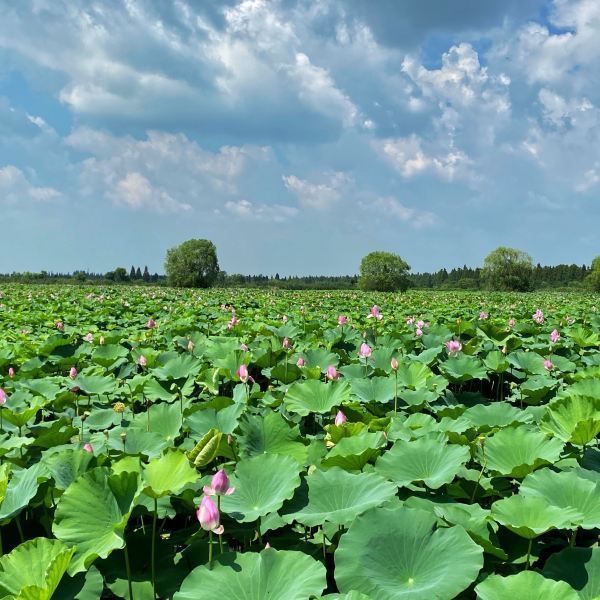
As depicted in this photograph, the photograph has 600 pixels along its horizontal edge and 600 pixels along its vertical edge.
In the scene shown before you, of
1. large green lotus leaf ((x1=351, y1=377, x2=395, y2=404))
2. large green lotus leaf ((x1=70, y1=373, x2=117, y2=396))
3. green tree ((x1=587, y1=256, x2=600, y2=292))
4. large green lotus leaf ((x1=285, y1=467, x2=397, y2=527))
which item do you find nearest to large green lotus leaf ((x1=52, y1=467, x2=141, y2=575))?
large green lotus leaf ((x1=285, y1=467, x2=397, y2=527))

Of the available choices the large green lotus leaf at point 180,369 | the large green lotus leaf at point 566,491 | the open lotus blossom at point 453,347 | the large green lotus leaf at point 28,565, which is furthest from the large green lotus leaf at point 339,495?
the open lotus blossom at point 453,347

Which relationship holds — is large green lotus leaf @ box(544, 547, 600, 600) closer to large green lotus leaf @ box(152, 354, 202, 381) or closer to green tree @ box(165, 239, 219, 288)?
large green lotus leaf @ box(152, 354, 202, 381)

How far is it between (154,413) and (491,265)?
2628 inches

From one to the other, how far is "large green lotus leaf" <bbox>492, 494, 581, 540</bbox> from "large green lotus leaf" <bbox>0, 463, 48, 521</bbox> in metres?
1.27

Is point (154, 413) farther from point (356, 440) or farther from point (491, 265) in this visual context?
point (491, 265)

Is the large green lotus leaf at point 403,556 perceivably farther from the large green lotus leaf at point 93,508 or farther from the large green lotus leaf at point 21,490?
the large green lotus leaf at point 21,490

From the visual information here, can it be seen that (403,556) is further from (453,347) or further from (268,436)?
(453,347)

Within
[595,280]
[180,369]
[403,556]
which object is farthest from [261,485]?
[595,280]

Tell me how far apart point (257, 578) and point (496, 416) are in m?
1.44

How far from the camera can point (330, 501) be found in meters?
1.50

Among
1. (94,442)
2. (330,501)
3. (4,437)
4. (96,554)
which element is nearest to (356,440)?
(330,501)

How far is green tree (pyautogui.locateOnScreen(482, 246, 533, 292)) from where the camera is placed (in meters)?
61.7

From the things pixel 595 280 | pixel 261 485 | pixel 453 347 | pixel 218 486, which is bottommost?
pixel 261 485

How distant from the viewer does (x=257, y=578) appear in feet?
4.01
